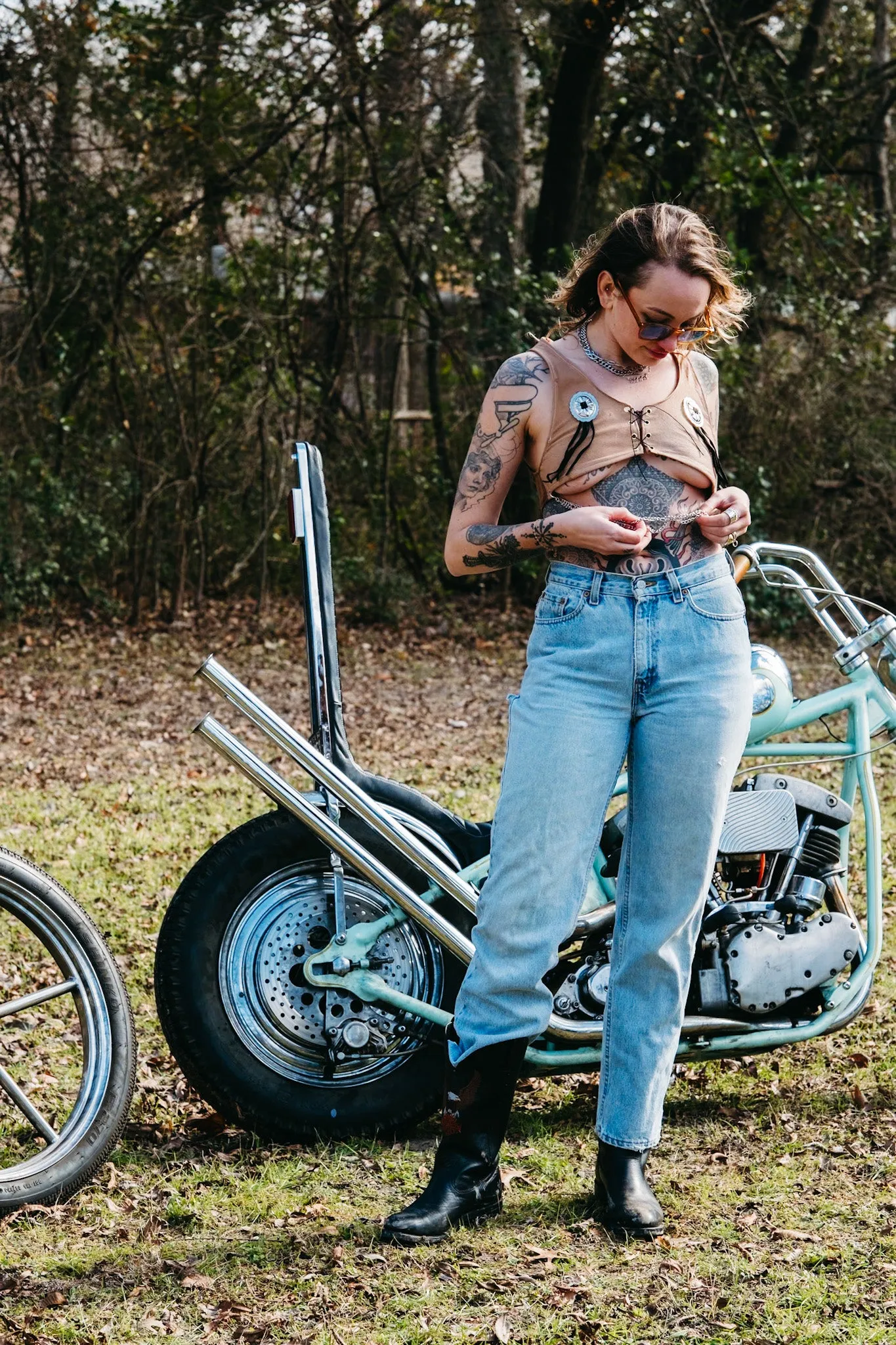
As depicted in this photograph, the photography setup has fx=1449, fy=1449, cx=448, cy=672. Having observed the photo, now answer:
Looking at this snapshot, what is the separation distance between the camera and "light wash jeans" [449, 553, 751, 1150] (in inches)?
108

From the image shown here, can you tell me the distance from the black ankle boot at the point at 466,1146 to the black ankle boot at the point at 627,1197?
8.9 inches

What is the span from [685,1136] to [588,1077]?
0.42 metres

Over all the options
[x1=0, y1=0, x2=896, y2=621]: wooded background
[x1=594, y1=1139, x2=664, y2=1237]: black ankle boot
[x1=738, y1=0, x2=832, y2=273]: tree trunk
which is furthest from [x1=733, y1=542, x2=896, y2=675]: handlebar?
[x1=738, y1=0, x2=832, y2=273]: tree trunk

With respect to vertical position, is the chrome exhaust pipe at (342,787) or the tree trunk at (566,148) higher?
the tree trunk at (566,148)

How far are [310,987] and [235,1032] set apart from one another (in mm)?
193

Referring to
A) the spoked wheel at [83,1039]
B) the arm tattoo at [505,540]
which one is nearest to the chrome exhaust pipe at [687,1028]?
the spoked wheel at [83,1039]

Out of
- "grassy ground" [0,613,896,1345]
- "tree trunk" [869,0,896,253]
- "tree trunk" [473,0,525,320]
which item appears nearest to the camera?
"grassy ground" [0,613,896,1345]

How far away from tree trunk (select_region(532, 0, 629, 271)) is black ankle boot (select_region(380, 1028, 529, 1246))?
9.38 meters

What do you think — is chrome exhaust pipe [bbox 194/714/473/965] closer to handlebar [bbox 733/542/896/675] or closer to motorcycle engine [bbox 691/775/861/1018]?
motorcycle engine [bbox 691/775/861/1018]

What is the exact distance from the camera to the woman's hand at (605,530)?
2.66 m

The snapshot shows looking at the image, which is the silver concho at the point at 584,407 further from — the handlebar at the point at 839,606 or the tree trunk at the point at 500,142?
the tree trunk at the point at 500,142

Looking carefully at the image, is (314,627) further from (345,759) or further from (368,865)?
(368,865)

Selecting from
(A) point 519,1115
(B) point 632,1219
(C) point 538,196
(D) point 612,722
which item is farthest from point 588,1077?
(C) point 538,196

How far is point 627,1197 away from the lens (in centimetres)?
288
